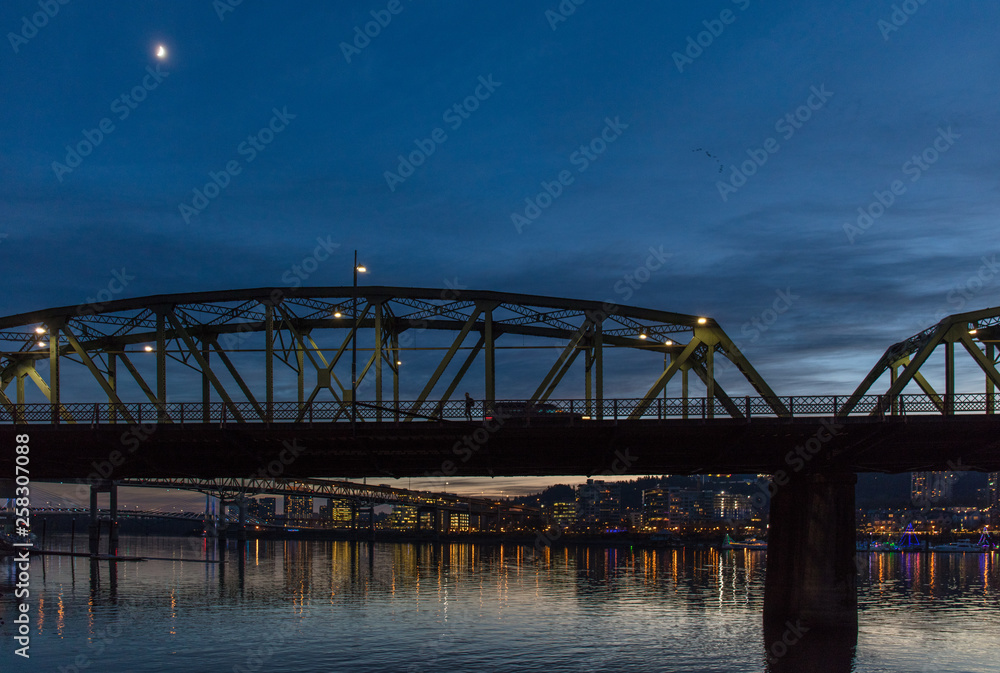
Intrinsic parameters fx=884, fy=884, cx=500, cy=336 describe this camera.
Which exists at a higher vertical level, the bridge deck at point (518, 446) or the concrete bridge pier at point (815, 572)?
the bridge deck at point (518, 446)

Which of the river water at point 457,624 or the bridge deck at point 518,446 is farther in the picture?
the river water at point 457,624

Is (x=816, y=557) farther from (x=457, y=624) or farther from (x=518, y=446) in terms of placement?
(x=457, y=624)

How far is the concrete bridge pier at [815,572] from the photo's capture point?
46.8 m

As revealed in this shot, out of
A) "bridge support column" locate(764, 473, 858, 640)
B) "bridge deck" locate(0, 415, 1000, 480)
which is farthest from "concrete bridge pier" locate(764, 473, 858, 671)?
"bridge deck" locate(0, 415, 1000, 480)

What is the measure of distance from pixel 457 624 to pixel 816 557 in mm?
25839

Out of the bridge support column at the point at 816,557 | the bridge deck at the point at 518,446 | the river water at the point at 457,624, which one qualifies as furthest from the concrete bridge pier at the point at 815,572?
the bridge deck at the point at 518,446

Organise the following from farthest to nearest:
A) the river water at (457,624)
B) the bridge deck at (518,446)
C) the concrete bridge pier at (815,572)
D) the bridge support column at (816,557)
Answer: the bridge support column at (816,557)
the concrete bridge pier at (815,572)
the river water at (457,624)
the bridge deck at (518,446)

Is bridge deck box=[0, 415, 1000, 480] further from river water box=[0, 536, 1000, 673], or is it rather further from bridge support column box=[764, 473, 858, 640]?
river water box=[0, 536, 1000, 673]

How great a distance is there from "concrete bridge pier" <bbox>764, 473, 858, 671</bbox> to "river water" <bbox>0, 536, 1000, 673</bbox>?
1068mm

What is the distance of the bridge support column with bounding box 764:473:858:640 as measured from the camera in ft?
155

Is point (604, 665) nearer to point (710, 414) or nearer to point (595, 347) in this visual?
point (710, 414)

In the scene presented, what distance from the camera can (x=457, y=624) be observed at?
61719 mm

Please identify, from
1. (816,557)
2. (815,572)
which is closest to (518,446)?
(816,557)

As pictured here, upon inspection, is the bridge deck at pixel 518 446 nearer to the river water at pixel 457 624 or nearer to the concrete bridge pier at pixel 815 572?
the concrete bridge pier at pixel 815 572
